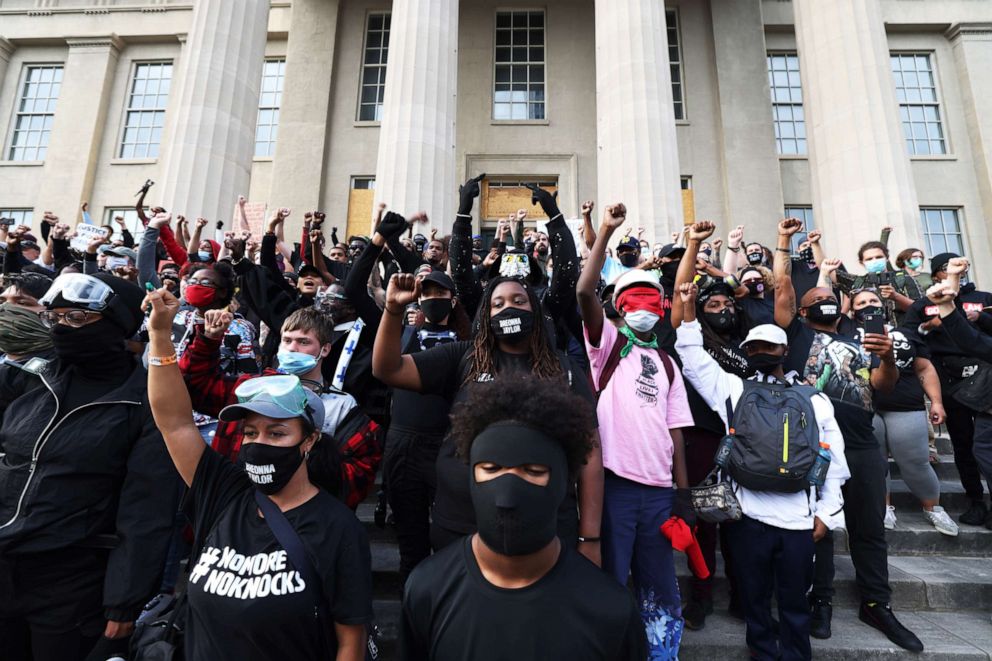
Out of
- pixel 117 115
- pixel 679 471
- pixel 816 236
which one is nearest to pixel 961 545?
pixel 816 236

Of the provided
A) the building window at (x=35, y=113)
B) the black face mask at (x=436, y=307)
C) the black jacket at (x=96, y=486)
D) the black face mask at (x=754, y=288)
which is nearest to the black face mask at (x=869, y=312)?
the black face mask at (x=754, y=288)

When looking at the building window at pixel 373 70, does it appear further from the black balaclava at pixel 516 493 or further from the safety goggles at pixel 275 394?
the black balaclava at pixel 516 493

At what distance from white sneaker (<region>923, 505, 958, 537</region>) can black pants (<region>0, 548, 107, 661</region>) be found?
19.6ft

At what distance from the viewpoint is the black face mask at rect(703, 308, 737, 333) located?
12.5ft

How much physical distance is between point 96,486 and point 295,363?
0.99 meters

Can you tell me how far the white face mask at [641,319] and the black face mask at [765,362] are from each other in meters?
0.87

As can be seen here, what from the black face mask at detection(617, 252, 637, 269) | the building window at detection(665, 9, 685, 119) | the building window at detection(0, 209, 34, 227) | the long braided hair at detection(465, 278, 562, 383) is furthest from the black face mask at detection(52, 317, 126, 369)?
the building window at detection(0, 209, 34, 227)

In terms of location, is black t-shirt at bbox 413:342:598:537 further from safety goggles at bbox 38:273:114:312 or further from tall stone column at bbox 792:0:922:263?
tall stone column at bbox 792:0:922:263

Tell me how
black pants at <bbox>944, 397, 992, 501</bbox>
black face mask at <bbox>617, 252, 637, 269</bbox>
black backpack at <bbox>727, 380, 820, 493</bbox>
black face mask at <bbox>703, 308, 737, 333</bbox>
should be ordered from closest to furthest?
black backpack at <bbox>727, 380, 820, 493</bbox>
black face mask at <bbox>703, 308, 737, 333</bbox>
black pants at <bbox>944, 397, 992, 501</bbox>
black face mask at <bbox>617, 252, 637, 269</bbox>

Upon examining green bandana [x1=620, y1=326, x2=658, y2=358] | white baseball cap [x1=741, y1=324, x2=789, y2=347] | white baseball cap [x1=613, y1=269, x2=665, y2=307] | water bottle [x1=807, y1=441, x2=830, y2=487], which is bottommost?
water bottle [x1=807, y1=441, x2=830, y2=487]

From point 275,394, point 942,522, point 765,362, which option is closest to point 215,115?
point 275,394

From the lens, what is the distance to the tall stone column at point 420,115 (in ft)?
30.9

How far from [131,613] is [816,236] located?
6075mm

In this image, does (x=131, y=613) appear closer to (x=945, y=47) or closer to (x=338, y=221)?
(x=338, y=221)
